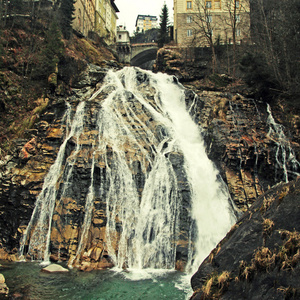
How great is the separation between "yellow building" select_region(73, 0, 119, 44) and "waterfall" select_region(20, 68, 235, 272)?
3426 centimetres

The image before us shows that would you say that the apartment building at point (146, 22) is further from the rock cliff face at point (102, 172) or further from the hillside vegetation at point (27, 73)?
the rock cliff face at point (102, 172)

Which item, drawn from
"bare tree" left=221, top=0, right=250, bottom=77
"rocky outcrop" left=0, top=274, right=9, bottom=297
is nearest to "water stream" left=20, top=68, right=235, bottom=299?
"rocky outcrop" left=0, top=274, right=9, bottom=297

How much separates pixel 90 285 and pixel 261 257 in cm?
686

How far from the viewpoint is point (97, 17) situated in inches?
2213

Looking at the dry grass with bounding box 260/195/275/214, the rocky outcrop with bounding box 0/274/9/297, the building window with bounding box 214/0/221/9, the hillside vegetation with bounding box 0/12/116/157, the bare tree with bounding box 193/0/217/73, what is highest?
the building window with bounding box 214/0/221/9

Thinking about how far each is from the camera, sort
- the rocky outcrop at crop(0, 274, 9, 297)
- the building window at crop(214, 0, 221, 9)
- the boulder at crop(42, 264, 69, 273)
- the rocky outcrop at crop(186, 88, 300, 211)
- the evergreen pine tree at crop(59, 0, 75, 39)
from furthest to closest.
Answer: the building window at crop(214, 0, 221, 9), the evergreen pine tree at crop(59, 0, 75, 39), the rocky outcrop at crop(186, 88, 300, 211), the boulder at crop(42, 264, 69, 273), the rocky outcrop at crop(0, 274, 9, 297)

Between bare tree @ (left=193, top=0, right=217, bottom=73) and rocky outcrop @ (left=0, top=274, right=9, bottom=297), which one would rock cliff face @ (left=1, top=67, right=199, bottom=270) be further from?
bare tree @ (left=193, top=0, right=217, bottom=73)

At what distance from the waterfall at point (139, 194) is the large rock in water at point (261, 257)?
5761 mm

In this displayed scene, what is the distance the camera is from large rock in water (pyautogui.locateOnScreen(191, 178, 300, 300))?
15.3 feet

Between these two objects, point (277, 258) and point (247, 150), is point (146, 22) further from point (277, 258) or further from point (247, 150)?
point (277, 258)

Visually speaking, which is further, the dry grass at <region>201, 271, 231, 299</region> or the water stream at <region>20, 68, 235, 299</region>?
the water stream at <region>20, 68, 235, 299</region>

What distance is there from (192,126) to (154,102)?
12.7 feet

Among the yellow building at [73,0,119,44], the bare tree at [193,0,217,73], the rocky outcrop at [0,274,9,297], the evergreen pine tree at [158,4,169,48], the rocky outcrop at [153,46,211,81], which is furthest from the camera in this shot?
the yellow building at [73,0,119,44]

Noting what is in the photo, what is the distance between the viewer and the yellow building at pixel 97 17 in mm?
46216
